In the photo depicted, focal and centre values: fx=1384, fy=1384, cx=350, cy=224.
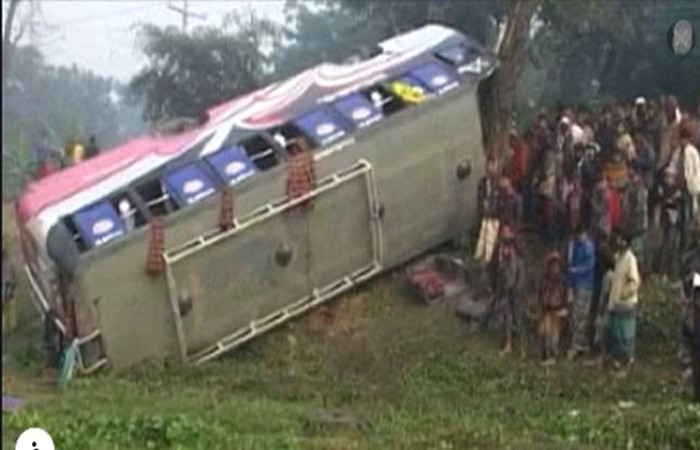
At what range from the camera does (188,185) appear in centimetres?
1326

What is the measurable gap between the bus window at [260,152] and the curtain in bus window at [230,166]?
109 mm

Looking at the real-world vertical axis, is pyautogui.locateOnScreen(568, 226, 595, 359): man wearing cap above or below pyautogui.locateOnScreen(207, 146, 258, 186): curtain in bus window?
below

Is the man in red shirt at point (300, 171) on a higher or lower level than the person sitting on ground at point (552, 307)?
higher

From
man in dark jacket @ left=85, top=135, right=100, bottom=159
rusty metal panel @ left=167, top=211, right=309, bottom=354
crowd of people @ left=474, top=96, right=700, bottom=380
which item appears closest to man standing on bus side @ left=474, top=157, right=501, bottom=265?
crowd of people @ left=474, top=96, right=700, bottom=380

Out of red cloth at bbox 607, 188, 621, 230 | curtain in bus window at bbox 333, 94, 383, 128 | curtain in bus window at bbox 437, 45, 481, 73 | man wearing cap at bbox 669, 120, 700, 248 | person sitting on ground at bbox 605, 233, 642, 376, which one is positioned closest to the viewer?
person sitting on ground at bbox 605, 233, 642, 376

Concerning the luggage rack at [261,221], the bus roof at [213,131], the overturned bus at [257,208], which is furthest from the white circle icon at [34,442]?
the luggage rack at [261,221]

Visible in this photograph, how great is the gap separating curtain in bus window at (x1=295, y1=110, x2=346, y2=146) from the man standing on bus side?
1575 mm

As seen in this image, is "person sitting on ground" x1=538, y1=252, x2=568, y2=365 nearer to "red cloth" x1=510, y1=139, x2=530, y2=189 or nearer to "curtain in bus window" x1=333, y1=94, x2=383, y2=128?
"red cloth" x1=510, y1=139, x2=530, y2=189

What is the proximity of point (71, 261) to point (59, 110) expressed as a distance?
10.4 feet

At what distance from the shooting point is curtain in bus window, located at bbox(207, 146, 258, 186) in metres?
13.4

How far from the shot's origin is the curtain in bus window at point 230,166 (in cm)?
1338

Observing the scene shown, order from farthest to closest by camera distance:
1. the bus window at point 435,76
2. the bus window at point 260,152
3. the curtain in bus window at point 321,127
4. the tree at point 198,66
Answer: the bus window at point 435,76, the curtain in bus window at point 321,127, the bus window at point 260,152, the tree at point 198,66

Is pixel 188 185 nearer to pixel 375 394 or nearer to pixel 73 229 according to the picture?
pixel 73 229

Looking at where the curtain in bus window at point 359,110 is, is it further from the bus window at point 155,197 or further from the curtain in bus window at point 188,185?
the bus window at point 155,197
